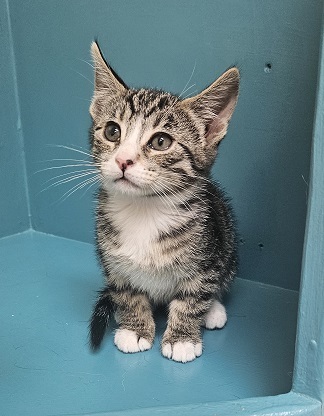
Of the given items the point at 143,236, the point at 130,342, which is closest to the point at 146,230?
the point at 143,236

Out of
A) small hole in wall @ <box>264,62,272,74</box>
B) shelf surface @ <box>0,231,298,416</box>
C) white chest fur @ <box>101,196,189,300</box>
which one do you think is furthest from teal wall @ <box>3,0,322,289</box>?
white chest fur @ <box>101,196,189,300</box>

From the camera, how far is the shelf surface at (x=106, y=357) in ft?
3.53

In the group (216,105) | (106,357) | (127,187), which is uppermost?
(216,105)

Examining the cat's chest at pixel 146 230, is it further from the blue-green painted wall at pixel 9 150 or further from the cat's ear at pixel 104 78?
the blue-green painted wall at pixel 9 150

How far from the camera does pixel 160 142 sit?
1098 mm

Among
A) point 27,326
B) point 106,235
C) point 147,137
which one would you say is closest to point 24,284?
point 27,326

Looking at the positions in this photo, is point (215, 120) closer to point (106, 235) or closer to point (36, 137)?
point (106, 235)

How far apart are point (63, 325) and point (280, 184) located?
1.93 feet

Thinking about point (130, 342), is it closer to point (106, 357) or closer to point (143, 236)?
point (106, 357)

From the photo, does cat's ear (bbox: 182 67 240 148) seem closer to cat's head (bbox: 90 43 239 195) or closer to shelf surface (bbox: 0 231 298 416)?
cat's head (bbox: 90 43 239 195)

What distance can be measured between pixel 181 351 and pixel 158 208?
28 cm

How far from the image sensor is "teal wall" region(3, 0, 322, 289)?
1.33 meters

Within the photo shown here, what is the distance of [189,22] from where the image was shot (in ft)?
4.59


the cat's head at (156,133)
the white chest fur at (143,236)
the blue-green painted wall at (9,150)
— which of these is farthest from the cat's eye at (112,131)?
the blue-green painted wall at (9,150)
